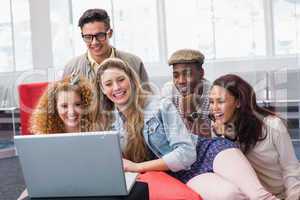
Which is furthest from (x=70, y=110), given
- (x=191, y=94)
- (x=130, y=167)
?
(x=191, y=94)

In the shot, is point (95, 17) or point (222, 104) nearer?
point (222, 104)

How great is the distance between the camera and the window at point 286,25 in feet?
11.5

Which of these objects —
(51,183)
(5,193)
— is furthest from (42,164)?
(5,193)

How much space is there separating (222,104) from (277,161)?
41 centimetres

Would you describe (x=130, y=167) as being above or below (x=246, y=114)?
below

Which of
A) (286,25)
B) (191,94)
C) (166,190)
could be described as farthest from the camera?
(286,25)

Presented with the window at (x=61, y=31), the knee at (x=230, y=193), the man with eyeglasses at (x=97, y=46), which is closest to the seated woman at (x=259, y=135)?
the knee at (x=230, y=193)

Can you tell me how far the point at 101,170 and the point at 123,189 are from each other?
0.10m

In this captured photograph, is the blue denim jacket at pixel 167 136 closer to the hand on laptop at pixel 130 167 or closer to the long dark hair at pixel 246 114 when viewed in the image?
the hand on laptop at pixel 130 167

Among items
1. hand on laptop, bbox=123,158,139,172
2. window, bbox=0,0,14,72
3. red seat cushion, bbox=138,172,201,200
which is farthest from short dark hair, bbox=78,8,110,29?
window, bbox=0,0,14,72

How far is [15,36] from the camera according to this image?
13.5ft

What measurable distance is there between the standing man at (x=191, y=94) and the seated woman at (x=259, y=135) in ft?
0.37

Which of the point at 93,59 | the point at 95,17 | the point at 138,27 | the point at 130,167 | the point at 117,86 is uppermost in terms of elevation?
the point at 138,27

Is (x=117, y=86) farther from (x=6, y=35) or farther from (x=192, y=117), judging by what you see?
(x=6, y=35)
